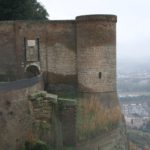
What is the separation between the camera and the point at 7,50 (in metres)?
32.2

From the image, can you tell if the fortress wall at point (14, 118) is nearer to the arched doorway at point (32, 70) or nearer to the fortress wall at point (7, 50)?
the arched doorway at point (32, 70)

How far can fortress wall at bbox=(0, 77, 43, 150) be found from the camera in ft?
76.6

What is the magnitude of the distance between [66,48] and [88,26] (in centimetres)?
220

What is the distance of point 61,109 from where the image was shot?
27672mm

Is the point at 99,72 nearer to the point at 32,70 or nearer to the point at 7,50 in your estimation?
the point at 32,70

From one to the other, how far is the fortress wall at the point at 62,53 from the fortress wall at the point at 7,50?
2283mm

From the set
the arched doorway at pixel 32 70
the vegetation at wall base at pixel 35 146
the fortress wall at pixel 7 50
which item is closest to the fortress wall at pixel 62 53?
the arched doorway at pixel 32 70

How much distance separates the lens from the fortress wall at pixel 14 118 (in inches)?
920

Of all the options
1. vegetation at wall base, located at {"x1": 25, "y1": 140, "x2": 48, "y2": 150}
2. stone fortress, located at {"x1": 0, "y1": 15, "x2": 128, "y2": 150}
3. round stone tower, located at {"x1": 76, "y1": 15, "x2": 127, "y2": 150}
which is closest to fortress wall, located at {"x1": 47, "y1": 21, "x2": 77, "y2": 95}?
stone fortress, located at {"x1": 0, "y1": 15, "x2": 128, "y2": 150}

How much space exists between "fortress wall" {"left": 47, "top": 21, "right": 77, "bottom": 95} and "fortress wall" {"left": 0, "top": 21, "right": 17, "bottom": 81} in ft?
7.49

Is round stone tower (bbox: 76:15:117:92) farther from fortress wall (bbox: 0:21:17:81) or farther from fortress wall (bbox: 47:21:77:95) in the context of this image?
fortress wall (bbox: 0:21:17:81)

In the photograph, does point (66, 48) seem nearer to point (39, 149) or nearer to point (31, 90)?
point (31, 90)

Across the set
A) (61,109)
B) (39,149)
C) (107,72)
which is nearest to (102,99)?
(107,72)

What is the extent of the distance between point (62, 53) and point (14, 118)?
332 inches
